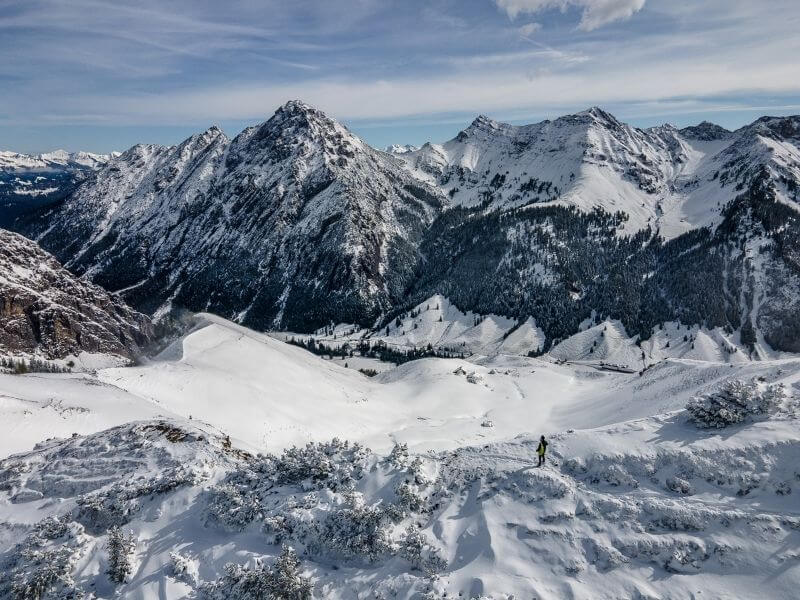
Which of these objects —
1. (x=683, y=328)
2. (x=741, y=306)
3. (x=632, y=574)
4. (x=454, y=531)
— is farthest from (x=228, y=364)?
(x=741, y=306)

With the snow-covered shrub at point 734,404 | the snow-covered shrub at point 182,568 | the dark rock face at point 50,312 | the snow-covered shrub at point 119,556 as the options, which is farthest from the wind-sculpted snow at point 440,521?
the dark rock face at point 50,312

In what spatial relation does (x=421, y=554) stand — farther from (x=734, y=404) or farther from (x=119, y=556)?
(x=734, y=404)

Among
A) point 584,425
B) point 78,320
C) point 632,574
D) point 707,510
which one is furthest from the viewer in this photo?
point 78,320

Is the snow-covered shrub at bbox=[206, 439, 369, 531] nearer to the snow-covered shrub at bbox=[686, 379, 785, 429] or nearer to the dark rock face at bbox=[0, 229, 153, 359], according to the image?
the snow-covered shrub at bbox=[686, 379, 785, 429]

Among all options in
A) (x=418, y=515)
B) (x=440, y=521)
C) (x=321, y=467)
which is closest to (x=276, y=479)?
(x=321, y=467)

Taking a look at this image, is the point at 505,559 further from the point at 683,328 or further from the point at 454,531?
the point at 683,328

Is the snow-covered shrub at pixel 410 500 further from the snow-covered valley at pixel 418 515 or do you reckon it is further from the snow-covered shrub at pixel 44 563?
the snow-covered shrub at pixel 44 563
